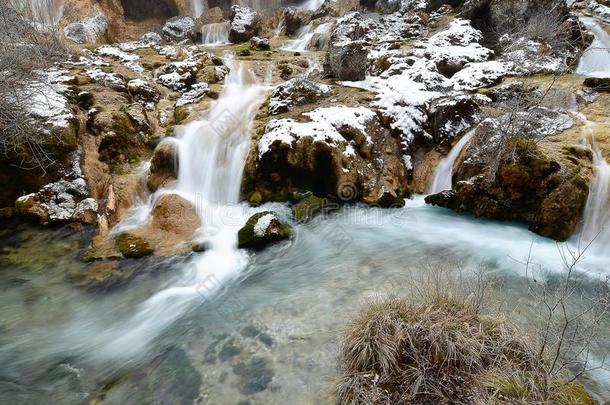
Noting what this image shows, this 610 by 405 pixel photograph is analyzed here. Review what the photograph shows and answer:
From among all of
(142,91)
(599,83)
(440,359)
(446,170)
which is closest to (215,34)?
(142,91)

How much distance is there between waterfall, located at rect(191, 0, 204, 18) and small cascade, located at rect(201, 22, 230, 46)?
6.59 metres

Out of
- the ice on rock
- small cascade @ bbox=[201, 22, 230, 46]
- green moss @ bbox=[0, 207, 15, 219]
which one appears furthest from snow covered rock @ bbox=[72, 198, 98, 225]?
small cascade @ bbox=[201, 22, 230, 46]

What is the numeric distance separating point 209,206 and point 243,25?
1883 cm

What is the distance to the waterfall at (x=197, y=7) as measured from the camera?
29.8 m

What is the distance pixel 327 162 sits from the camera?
852cm

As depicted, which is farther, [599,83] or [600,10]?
[600,10]

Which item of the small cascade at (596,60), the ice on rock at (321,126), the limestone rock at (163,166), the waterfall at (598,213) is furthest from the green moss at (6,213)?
the small cascade at (596,60)

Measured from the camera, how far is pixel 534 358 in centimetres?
299

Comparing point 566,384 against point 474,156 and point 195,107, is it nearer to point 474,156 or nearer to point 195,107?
point 474,156

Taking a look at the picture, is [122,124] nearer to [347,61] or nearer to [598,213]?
[347,61]

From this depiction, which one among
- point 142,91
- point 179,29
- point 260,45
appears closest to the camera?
point 142,91

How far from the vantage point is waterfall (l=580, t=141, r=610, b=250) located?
6254mm

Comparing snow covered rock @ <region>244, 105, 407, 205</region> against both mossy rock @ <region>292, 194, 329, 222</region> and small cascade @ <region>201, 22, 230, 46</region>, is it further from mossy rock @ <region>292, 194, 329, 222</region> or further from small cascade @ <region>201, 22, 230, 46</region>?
small cascade @ <region>201, 22, 230, 46</region>

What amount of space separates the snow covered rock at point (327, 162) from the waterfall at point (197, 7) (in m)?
26.5
